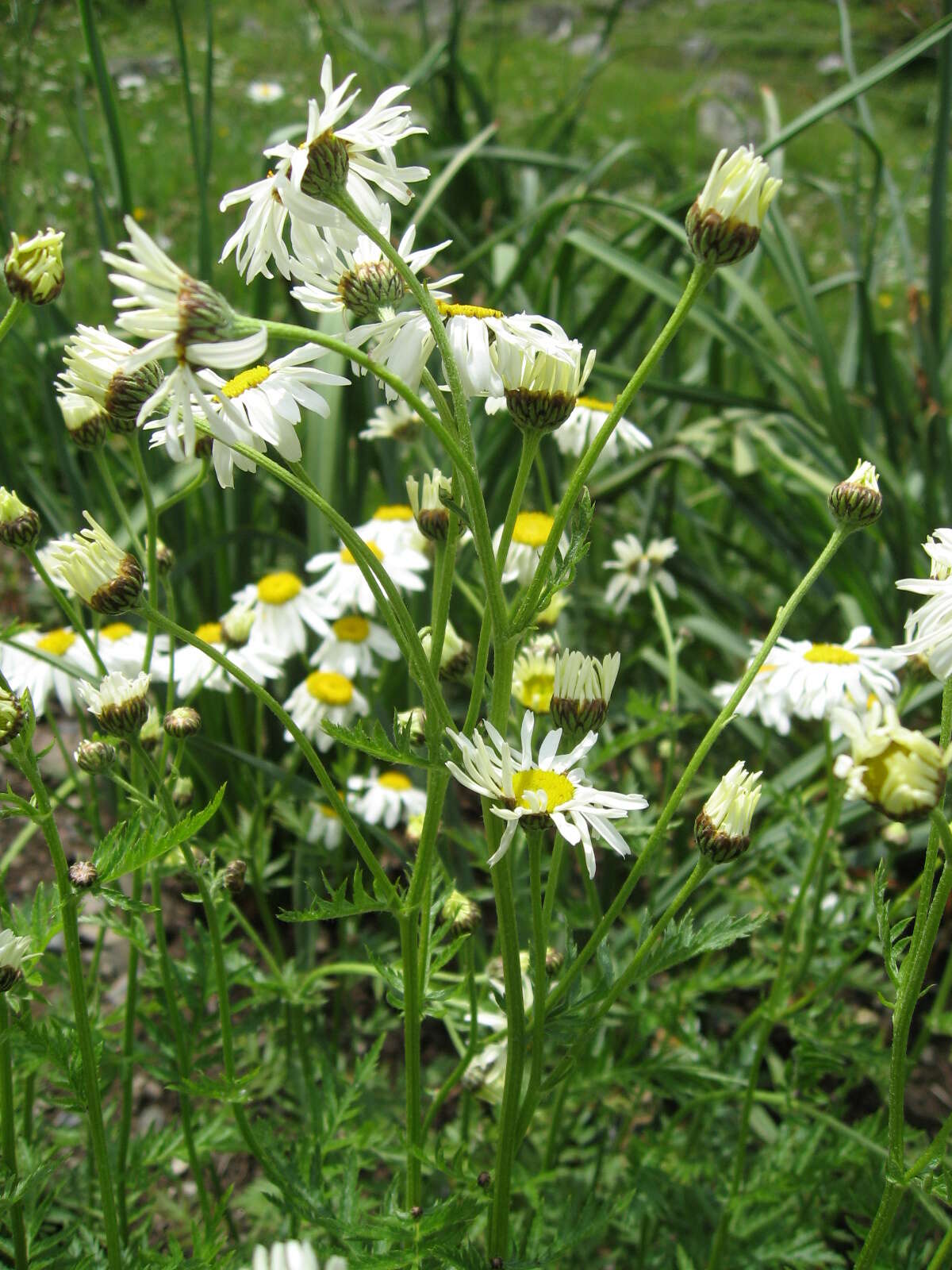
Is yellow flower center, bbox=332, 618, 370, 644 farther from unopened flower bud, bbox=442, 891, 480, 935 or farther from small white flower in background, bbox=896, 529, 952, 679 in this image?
small white flower in background, bbox=896, 529, 952, 679

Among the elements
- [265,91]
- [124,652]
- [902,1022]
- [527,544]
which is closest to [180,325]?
[902,1022]

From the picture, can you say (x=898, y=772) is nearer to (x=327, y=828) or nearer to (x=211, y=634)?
(x=327, y=828)

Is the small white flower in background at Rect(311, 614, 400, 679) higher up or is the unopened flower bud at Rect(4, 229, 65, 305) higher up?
the unopened flower bud at Rect(4, 229, 65, 305)

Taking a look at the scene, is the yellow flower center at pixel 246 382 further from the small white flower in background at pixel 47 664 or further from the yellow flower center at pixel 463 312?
the small white flower in background at pixel 47 664

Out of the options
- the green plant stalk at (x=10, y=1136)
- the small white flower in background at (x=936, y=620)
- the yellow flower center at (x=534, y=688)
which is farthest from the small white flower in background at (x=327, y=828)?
the small white flower in background at (x=936, y=620)

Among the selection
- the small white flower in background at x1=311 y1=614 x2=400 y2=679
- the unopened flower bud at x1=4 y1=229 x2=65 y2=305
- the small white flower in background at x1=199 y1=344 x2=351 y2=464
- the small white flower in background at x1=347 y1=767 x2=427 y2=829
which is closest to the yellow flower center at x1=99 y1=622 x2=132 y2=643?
the small white flower in background at x1=311 y1=614 x2=400 y2=679

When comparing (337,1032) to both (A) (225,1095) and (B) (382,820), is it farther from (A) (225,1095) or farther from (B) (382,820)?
(A) (225,1095)
